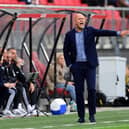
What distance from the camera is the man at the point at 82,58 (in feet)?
47.9

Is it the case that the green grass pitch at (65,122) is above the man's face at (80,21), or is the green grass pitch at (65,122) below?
below

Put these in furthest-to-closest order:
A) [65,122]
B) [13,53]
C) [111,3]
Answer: [111,3], [13,53], [65,122]

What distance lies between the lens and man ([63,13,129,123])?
1459 centimetres

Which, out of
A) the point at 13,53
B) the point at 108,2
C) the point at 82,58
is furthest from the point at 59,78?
the point at 108,2

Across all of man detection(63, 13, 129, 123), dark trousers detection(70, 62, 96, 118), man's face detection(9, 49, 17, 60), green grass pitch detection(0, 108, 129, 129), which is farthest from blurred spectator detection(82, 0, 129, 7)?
dark trousers detection(70, 62, 96, 118)

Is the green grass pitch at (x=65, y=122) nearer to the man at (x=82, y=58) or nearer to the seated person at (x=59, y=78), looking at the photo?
the man at (x=82, y=58)

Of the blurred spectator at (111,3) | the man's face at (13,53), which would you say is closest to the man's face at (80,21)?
the man's face at (13,53)

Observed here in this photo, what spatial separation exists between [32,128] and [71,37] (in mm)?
2014

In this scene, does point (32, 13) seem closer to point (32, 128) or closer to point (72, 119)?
point (72, 119)

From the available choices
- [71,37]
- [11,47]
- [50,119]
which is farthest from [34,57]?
[71,37]

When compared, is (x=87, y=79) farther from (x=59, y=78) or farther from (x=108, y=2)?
(x=108, y=2)

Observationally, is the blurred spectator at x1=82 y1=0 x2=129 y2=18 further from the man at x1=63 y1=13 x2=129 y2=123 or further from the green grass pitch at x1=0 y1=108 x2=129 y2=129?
the man at x1=63 y1=13 x2=129 y2=123

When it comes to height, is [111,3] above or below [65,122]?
above

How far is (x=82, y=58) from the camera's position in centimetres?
1464
